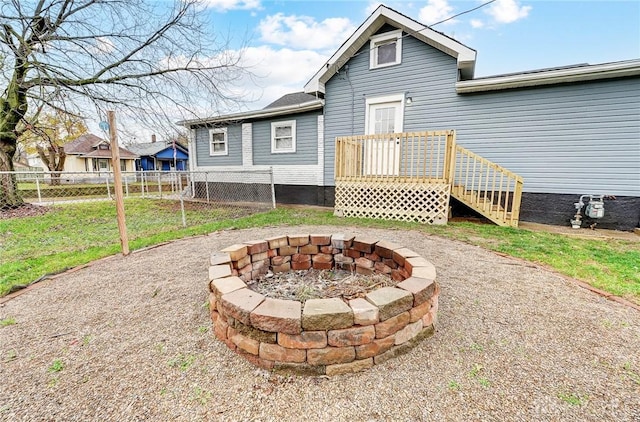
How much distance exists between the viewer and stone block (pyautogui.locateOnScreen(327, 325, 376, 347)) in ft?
5.34

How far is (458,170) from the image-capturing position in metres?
6.91

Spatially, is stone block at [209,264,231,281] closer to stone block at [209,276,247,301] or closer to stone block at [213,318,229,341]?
stone block at [209,276,247,301]

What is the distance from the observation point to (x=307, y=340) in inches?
63.6

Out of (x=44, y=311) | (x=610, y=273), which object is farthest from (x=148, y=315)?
(x=610, y=273)

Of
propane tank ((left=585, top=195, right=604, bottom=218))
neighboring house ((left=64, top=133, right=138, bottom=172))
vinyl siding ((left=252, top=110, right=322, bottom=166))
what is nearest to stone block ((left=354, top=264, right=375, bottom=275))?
propane tank ((left=585, top=195, right=604, bottom=218))

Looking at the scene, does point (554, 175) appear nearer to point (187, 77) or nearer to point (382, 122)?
point (382, 122)

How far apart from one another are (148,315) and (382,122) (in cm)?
738

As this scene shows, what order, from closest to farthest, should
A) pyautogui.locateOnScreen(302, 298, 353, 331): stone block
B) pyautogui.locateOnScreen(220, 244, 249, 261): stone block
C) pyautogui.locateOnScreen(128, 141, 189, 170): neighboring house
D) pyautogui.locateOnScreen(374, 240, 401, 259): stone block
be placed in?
pyautogui.locateOnScreen(302, 298, 353, 331): stone block → pyautogui.locateOnScreen(220, 244, 249, 261): stone block → pyautogui.locateOnScreen(374, 240, 401, 259): stone block → pyautogui.locateOnScreen(128, 141, 189, 170): neighboring house

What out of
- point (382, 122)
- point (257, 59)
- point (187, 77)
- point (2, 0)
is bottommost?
point (382, 122)

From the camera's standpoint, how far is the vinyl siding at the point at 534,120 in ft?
18.2

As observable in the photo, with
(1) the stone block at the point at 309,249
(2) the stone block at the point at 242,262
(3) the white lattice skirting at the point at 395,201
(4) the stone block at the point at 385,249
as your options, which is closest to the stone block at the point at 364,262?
(4) the stone block at the point at 385,249

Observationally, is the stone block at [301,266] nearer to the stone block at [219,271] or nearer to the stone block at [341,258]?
the stone block at [341,258]

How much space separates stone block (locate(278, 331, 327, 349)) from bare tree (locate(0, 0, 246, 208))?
7.68m

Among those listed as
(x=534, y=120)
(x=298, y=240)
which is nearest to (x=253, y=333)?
(x=298, y=240)
